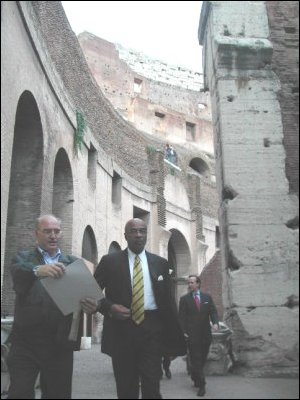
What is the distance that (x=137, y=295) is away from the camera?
4.04m

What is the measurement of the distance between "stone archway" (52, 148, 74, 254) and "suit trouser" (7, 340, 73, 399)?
10.3 m

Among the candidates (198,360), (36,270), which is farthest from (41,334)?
(198,360)

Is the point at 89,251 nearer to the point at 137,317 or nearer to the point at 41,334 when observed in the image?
the point at 137,317

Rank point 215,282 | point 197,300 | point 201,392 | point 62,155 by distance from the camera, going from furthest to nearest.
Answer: point 215,282
point 62,155
point 197,300
point 201,392

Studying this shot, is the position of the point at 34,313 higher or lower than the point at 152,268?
lower

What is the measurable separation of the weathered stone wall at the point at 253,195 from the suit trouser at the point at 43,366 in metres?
2.47

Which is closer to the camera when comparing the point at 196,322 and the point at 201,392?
the point at 201,392

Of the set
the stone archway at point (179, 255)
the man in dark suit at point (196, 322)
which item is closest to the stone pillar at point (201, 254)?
the stone archway at point (179, 255)

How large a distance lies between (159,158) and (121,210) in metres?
5.42

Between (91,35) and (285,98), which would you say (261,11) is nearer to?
(285,98)

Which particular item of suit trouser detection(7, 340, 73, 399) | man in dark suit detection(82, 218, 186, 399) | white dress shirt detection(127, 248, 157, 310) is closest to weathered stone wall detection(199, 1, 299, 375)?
man in dark suit detection(82, 218, 186, 399)

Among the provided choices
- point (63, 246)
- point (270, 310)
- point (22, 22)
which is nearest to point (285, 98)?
point (270, 310)

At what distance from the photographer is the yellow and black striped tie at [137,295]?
3.96 m

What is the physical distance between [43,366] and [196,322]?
3315 millimetres
